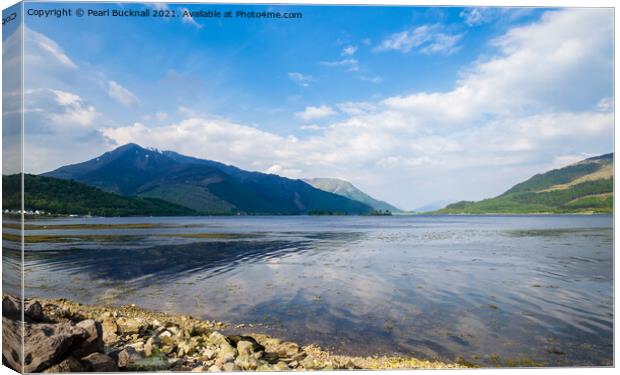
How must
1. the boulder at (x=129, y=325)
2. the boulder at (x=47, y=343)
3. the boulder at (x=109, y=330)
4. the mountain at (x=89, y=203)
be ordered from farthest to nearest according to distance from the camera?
the mountain at (x=89, y=203)
the boulder at (x=129, y=325)
the boulder at (x=109, y=330)
the boulder at (x=47, y=343)

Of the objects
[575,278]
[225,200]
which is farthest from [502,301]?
[225,200]

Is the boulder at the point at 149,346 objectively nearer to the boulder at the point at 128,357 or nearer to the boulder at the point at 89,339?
the boulder at the point at 128,357

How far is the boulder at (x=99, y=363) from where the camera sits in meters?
5.75

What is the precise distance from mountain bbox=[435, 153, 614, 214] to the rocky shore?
7.65 meters

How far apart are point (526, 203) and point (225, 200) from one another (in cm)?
14459

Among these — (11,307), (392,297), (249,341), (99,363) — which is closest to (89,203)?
(11,307)

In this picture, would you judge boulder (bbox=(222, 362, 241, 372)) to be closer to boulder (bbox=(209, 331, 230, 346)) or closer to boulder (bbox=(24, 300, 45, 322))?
→ boulder (bbox=(209, 331, 230, 346))

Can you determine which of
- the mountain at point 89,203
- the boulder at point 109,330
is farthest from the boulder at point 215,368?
the mountain at point 89,203

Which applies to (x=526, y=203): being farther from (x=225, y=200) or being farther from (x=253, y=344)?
(x=225, y=200)

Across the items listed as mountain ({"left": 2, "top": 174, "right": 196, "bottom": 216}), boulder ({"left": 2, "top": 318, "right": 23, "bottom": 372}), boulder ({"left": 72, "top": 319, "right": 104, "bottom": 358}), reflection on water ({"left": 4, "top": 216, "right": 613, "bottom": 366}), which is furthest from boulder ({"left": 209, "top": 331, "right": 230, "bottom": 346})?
mountain ({"left": 2, "top": 174, "right": 196, "bottom": 216})

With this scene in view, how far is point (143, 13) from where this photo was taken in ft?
21.9

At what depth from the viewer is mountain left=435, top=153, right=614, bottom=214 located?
12619 millimetres

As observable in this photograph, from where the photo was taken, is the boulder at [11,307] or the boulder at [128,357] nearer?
the boulder at [11,307]

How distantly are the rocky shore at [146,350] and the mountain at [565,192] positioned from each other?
25.1 feet
